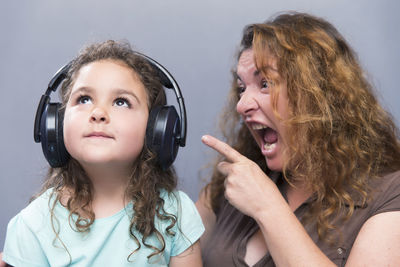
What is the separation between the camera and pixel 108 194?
1.49 metres

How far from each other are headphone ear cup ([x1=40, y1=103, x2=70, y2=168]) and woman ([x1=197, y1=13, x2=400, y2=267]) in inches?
16.1

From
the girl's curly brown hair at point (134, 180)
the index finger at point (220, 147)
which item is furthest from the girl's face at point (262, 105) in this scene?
the girl's curly brown hair at point (134, 180)

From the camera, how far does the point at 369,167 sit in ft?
4.97

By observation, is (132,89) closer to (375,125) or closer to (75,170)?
(75,170)

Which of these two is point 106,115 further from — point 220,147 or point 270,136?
point 270,136

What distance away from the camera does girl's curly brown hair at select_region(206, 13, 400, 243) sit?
1516 millimetres

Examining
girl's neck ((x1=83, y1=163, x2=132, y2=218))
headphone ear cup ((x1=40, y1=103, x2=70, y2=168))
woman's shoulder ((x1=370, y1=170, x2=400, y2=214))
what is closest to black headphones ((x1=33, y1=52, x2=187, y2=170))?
headphone ear cup ((x1=40, y1=103, x2=70, y2=168))

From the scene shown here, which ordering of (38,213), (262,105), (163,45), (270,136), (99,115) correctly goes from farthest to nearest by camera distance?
(163,45) → (270,136) → (262,105) → (38,213) → (99,115)

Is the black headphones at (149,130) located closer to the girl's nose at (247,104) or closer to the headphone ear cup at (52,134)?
the headphone ear cup at (52,134)

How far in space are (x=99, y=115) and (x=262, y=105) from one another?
20.2 inches

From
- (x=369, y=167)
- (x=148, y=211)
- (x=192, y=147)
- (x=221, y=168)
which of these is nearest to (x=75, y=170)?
(x=148, y=211)

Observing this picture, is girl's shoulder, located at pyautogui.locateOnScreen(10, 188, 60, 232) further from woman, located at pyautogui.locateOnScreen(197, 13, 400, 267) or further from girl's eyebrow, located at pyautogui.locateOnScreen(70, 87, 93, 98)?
woman, located at pyautogui.locateOnScreen(197, 13, 400, 267)

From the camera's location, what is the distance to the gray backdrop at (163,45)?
2.04 metres

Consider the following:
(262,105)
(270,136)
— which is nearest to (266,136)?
(270,136)
